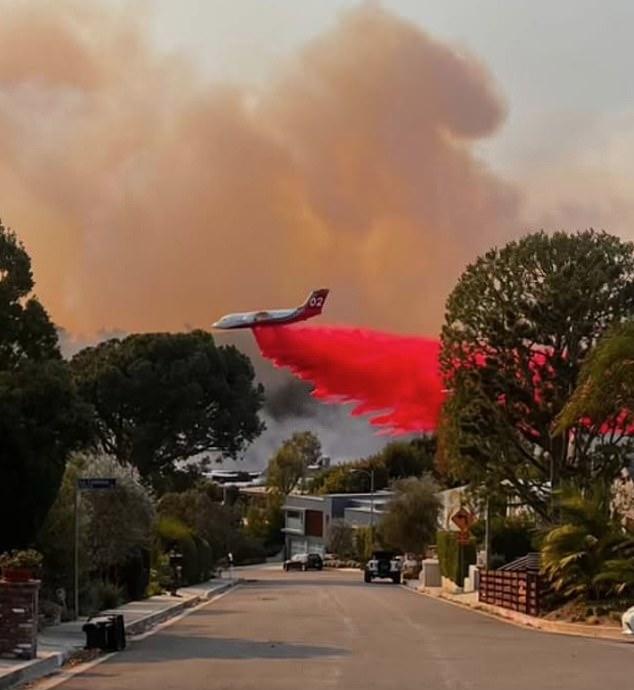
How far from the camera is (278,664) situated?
67.9ft

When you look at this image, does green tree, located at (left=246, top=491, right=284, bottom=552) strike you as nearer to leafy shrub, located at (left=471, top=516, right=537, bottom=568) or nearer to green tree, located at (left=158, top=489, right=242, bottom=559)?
green tree, located at (left=158, top=489, right=242, bottom=559)

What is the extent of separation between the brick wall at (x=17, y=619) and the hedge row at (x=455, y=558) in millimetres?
36868

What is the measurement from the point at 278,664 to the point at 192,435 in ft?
175

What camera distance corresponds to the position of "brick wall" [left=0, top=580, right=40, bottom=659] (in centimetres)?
2023

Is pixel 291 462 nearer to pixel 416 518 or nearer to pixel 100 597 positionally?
pixel 416 518

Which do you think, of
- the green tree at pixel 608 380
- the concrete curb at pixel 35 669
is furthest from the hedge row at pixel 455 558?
the concrete curb at pixel 35 669

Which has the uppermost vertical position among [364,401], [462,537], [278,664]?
[364,401]

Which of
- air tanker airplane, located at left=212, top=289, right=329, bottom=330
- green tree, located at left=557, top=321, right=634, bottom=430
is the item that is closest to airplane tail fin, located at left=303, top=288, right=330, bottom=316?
air tanker airplane, located at left=212, top=289, right=329, bottom=330

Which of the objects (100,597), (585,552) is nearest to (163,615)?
(100,597)

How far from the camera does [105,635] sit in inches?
914

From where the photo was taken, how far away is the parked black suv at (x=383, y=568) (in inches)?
2805

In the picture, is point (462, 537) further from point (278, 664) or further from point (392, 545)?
point (278, 664)

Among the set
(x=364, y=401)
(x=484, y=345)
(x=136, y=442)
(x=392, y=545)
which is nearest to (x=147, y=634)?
(x=484, y=345)

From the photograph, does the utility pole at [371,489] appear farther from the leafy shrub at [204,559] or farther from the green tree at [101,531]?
the green tree at [101,531]
